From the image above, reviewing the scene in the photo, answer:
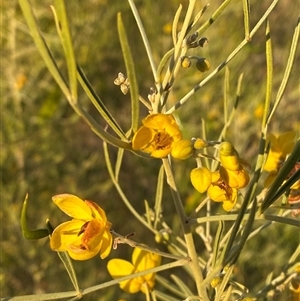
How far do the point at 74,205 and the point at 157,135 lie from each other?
0.63 feet

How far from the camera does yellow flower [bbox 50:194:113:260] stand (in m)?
0.75

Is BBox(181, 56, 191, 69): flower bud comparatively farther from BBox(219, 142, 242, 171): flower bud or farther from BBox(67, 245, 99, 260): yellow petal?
BBox(67, 245, 99, 260): yellow petal

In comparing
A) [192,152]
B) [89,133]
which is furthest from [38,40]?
[89,133]

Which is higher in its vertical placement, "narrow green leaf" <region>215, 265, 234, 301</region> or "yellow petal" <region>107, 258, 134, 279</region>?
"narrow green leaf" <region>215, 265, 234, 301</region>

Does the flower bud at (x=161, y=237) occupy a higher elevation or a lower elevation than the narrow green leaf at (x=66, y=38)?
lower

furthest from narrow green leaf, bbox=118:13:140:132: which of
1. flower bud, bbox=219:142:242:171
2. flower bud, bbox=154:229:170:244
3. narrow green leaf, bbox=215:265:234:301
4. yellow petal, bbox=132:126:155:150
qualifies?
flower bud, bbox=154:229:170:244

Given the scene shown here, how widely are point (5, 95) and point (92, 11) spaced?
0.88m

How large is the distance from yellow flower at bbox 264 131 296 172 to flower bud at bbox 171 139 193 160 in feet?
0.88

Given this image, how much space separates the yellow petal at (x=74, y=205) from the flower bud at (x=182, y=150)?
0.59 ft

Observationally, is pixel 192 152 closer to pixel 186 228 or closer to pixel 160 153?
pixel 160 153

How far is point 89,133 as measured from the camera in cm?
354

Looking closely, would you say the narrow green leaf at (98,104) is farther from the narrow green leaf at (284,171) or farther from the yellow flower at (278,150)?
the yellow flower at (278,150)

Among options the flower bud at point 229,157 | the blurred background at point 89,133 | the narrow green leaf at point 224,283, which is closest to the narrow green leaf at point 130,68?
the flower bud at point 229,157

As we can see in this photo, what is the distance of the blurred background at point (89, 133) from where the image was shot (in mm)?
→ 2299
